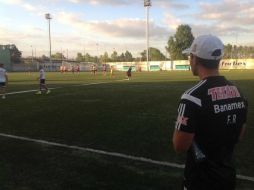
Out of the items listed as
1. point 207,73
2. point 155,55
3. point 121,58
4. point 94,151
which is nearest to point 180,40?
point 155,55

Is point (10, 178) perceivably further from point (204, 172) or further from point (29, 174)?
point (204, 172)

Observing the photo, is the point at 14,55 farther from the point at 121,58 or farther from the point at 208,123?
the point at 208,123

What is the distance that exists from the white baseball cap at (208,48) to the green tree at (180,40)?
137360 mm

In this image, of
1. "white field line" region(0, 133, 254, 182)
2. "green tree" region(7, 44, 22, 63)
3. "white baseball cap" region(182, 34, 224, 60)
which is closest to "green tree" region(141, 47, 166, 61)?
"green tree" region(7, 44, 22, 63)

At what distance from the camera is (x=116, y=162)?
25.8 ft

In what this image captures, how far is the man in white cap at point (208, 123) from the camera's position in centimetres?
297

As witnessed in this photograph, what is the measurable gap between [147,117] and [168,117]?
2.28 ft

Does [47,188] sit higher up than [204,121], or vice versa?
[204,121]

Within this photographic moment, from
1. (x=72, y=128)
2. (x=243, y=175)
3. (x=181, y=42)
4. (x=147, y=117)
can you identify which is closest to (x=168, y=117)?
(x=147, y=117)

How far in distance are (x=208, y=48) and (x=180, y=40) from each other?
458 feet

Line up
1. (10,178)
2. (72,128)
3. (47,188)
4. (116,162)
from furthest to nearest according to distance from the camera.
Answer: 1. (72,128)
2. (116,162)
3. (10,178)
4. (47,188)

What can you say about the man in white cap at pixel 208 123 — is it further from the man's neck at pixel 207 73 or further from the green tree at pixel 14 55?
the green tree at pixel 14 55

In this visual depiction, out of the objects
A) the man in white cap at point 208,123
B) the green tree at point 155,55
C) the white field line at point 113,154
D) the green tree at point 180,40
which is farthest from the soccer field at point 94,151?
the green tree at point 155,55

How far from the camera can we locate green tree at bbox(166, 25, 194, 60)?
140 m
